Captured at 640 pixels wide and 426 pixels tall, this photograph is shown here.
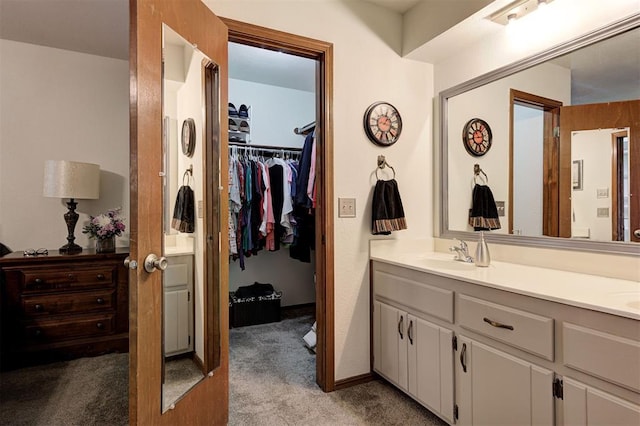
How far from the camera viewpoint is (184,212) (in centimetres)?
150

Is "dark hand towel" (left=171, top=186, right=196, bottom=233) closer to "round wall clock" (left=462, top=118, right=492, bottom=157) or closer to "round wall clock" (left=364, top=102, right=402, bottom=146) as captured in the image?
"round wall clock" (left=364, top=102, right=402, bottom=146)

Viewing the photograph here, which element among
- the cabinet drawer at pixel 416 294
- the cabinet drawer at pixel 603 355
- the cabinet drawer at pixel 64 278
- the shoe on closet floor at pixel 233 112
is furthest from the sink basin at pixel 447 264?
the cabinet drawer at pixel 64 278

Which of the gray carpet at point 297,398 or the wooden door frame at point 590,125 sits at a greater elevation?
the wooden door frame at point 590,125

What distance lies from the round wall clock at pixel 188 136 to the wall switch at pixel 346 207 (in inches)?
37.1

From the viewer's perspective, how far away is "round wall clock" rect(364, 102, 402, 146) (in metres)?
2.20

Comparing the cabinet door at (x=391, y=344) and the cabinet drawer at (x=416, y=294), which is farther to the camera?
the cabinet door at (x=391, y=344)

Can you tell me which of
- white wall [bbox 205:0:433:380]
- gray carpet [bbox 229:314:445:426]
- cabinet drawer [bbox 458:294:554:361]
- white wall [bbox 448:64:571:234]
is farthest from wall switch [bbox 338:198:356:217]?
gray carpet [bbox 229:314:445:426]

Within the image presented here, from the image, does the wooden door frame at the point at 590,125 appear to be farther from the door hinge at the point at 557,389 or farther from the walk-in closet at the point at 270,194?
the walk-in closet at the point at 270,194

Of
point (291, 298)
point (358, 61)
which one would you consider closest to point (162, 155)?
point (358, 61)

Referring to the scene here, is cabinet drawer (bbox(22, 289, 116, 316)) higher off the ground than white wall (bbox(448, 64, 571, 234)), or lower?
lower

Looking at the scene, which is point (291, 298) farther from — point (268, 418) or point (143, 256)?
point (143, 256)

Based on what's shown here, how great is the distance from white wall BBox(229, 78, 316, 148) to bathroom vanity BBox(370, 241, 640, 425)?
2179mm

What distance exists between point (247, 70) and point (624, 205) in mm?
3051

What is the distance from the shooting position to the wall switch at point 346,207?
2.14 m
